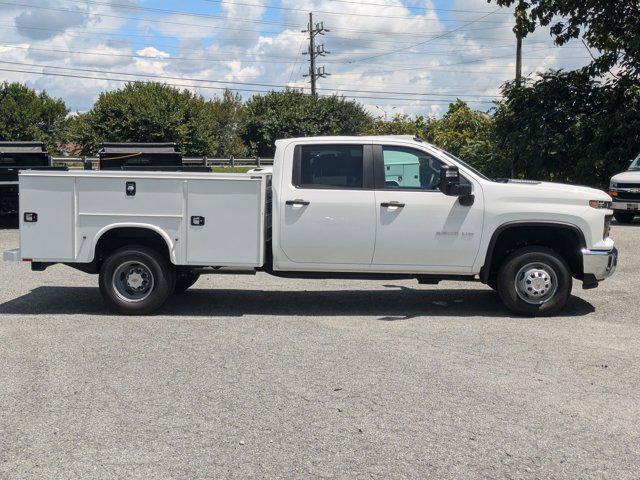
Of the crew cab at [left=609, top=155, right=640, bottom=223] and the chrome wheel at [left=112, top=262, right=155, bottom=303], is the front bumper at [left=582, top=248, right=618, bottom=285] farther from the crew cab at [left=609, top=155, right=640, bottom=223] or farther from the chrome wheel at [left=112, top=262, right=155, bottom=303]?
the crew cab at [left=609, top=155, right=640, bottom=223]

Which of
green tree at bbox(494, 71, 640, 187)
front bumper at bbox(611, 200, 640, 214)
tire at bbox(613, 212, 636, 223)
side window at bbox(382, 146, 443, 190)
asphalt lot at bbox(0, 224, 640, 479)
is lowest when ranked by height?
asphalt lot at bbox(0, 224, 640, 479)

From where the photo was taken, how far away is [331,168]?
855 cm

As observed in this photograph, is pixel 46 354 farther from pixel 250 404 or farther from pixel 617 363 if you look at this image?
pixel 617 363

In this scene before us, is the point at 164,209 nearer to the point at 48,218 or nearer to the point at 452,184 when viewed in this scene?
the point at 48,218

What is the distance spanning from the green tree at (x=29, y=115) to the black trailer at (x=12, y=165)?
197 ft

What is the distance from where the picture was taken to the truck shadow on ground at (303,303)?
29.1ft

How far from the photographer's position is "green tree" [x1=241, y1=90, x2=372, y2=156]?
2751 inches

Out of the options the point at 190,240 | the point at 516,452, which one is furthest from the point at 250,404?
the point at 190,240

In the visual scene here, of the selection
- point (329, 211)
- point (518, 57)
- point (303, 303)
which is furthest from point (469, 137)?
point (329, 211)

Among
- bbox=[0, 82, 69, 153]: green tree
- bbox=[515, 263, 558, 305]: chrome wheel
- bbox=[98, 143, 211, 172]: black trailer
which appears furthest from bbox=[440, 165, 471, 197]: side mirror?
bbox=[0, 82, 69, 153]: green tree

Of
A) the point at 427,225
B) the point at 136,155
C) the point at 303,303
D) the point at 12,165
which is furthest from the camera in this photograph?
the point at 136,155

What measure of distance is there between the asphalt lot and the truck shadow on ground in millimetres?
58

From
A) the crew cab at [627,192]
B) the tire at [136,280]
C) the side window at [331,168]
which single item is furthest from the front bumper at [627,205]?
the tire at [136,280]

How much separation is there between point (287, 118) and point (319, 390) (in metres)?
65.3
